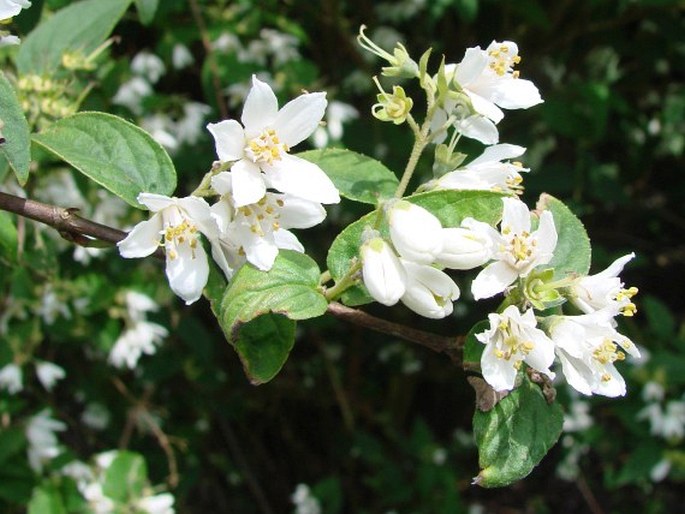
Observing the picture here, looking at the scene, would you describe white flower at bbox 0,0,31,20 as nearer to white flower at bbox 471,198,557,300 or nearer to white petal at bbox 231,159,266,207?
white petal at bbox 231,159,266,207

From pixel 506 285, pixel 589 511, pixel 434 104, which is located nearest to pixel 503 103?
pixel 434 104

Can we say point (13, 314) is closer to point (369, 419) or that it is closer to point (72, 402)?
point (72, 402)

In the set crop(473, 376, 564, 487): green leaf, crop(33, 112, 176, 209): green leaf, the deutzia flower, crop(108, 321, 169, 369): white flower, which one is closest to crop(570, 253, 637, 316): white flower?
crop(473, 376, 564, 487): green leaf

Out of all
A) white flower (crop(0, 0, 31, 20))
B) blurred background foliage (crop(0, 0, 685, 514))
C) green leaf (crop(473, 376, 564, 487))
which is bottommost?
blurred background foliage (crop(0, 0, 685, 514))

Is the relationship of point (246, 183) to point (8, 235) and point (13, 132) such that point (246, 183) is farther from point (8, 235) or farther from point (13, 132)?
point (8, 235)

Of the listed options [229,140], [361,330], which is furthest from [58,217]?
[361,330]

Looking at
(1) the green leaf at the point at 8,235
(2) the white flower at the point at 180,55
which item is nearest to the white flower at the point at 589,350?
(1) the green leaf at the point at 8,235
